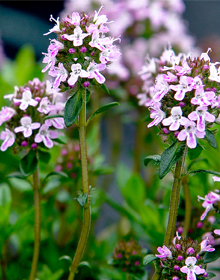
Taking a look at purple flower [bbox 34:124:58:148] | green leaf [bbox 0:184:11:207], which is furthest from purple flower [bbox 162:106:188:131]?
green leaf [bbox 0:184:11:207]

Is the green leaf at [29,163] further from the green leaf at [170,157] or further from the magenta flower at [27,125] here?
the green leaf at [170,157]

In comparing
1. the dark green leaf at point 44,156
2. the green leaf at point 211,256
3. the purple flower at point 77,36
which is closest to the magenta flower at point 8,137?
the dark green leaf at point 44,156

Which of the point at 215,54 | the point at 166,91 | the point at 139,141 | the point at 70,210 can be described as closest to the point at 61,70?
the point at 166,91

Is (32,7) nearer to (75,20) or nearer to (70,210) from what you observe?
(70,210)

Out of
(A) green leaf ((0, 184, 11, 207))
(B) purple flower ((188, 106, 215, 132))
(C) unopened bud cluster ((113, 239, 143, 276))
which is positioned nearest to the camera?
(B) purple flower ((188, 106, 215, 132))

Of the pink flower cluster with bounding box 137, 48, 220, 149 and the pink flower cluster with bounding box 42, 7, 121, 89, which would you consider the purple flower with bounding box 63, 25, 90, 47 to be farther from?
the pink flower cluster with bounding box 137, 48, 220, 149

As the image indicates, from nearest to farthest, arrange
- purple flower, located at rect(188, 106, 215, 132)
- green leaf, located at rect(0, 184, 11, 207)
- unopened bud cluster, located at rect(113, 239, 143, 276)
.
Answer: purple flower, located at rect(188, 106, 215, 132) < unopened bud cluster, located at rect(113, 239, 143, 276) < green leaf, located at rect(0, 184, 11, 207)
